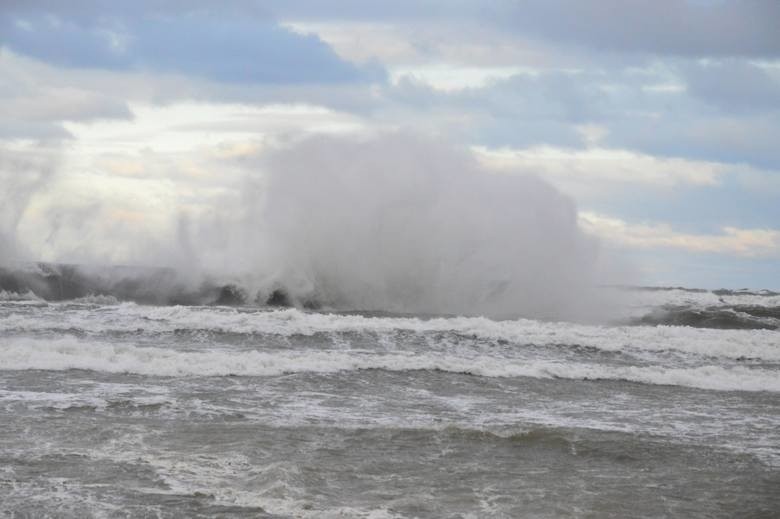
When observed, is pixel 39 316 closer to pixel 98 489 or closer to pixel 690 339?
pixel 98 489

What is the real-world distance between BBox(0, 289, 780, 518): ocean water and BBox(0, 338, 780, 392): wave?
5 centimetres

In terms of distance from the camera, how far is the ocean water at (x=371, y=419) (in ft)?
24.6

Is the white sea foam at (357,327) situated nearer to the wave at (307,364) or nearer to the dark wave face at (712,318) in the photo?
the wave at (307,364)

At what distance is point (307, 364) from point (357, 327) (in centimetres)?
392

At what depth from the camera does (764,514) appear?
751 cm

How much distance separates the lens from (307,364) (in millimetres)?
14305

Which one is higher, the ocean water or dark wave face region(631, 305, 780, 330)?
dark wave face region(631, 305, 780, 330)

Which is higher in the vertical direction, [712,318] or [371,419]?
[712,318]

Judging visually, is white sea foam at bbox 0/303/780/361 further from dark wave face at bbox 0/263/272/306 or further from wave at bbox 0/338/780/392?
dark wave face at bbox 0/263/272/306

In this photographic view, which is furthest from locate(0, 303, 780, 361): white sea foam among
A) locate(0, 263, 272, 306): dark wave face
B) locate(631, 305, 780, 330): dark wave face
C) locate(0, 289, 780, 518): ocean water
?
locate(631, 305, 780, 330): dark wave face

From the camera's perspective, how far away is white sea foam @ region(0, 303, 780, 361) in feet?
57.8

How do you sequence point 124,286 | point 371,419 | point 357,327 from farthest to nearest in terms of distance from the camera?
point 124,286
point 357,327
point 371,419

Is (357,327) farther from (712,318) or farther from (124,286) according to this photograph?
(712,318)

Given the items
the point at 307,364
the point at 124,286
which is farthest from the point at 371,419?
the point at 124,286
